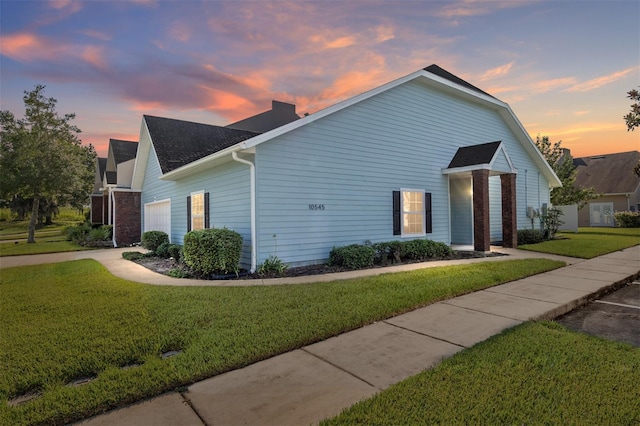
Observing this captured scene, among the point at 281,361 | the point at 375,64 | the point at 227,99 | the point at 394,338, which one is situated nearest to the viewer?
the point at 281,361

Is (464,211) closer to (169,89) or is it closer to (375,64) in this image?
(375,64)

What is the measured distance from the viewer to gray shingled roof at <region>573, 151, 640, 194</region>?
28.9 meters

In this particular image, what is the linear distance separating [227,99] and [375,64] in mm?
6607

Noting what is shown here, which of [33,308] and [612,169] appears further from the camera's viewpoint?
[612,169]

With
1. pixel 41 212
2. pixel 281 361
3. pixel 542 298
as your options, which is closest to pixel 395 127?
pixel 542 298

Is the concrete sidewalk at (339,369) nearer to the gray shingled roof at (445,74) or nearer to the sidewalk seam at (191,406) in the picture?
the sidewalk seam at (191,406)

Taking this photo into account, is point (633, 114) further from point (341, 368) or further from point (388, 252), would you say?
point (341, 368)

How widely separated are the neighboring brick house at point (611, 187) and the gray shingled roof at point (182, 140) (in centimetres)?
2875

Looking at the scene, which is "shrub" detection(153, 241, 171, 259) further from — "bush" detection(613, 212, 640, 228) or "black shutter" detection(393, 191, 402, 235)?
"bush" detection(613, 212, 640, 228)

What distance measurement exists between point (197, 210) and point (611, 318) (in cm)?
1139

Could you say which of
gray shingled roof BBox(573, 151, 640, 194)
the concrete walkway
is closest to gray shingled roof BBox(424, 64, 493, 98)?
the concrete walkway

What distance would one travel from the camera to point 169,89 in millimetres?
14000

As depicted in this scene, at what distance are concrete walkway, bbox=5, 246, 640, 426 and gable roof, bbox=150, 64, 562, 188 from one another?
219 inches

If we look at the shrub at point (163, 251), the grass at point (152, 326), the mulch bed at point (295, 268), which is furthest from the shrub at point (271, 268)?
the shrub at point (163, 251)
